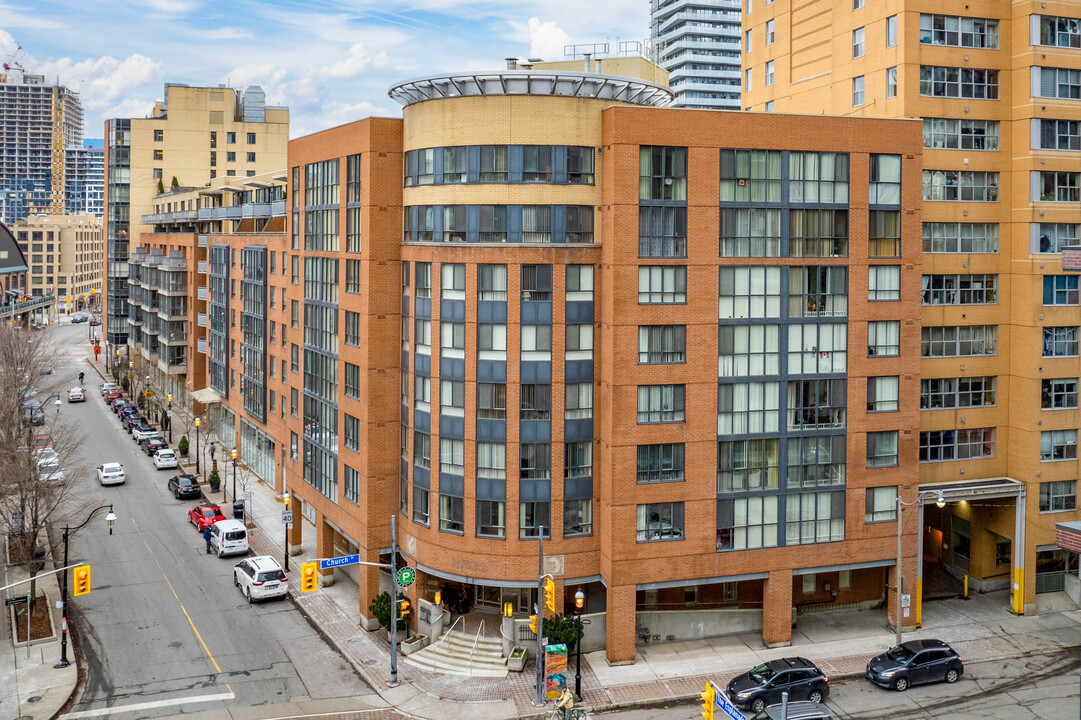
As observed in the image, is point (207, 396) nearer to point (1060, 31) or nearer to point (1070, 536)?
point (1070, 536)

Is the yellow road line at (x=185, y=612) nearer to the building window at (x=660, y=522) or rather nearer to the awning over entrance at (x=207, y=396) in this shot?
the building window at (x=660, y=522)

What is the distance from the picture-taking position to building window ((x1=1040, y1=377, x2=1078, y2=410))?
153ft

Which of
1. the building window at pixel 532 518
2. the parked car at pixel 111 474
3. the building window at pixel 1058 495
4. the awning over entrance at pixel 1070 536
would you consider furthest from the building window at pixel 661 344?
the parked car at pixel 111 474

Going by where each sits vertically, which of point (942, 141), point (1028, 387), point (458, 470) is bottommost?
point (458, 470)

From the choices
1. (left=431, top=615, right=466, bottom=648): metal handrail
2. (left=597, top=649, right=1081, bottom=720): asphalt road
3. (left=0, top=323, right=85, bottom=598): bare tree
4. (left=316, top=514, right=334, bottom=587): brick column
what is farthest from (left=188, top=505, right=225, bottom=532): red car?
(left=597, top=649, right=1081, bottom=720): asphalt road

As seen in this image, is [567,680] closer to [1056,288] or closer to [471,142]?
[471,142]

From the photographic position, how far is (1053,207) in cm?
4612

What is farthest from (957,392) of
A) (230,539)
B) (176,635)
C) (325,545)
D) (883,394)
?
(230,539)

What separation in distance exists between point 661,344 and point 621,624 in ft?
40.3

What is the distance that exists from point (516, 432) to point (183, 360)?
67.1 meters

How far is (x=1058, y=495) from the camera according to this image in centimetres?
4722

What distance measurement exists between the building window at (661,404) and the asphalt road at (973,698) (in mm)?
11785

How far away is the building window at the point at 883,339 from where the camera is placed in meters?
42.8

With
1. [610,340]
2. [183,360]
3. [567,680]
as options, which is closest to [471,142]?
[610,340]
